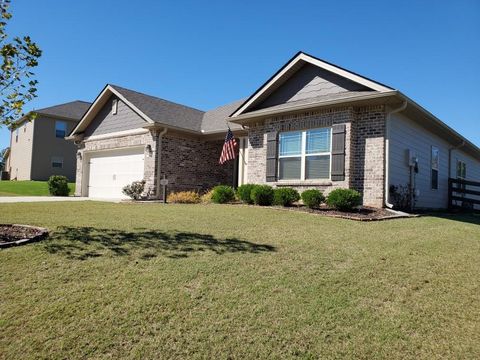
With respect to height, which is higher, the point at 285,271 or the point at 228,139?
the point at 228,139

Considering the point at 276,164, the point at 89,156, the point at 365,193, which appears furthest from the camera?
the point at 89,156

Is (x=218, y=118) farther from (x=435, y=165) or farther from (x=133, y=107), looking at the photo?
(x=435, y=165)

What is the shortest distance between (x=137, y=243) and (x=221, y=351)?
125 inches

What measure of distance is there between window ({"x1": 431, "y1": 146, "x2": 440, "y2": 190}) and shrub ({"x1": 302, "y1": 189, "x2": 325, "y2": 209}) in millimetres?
6758

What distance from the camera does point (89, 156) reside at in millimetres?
19891

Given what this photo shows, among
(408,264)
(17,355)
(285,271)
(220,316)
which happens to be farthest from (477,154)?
(17,355)

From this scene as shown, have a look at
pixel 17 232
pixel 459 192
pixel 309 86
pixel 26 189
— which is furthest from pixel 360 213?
pixel 26 189

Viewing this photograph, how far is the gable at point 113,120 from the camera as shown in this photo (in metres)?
17.1

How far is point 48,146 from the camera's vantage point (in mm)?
28594

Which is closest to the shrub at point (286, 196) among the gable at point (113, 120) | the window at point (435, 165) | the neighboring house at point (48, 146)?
the window at point (435, 165)

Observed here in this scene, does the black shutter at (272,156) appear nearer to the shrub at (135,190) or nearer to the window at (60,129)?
the shrub at (135,190)

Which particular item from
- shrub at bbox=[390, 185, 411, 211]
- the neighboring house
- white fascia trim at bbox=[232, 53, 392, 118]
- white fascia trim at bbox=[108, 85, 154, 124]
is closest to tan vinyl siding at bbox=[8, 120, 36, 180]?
the neighboring house

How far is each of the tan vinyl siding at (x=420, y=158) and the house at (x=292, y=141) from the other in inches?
1.5

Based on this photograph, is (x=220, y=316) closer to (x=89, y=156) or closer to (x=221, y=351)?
(x=221, y=351)
